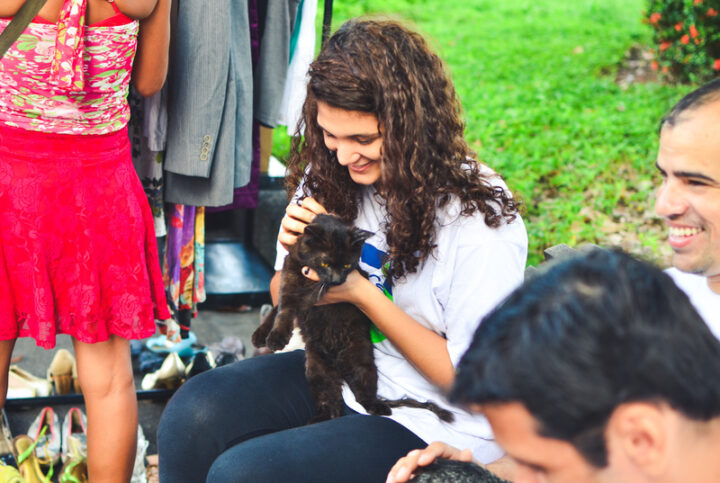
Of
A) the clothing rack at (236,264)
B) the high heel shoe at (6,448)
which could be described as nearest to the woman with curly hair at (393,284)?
the high heel shoe at (6,448)

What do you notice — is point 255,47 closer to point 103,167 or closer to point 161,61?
point 161,61

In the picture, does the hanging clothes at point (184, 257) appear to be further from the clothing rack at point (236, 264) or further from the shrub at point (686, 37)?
the shrub at point (686, 37)

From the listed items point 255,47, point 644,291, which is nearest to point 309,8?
point 255,47

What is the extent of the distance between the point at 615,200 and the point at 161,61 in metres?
3.94

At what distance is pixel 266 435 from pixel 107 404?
0.77 m

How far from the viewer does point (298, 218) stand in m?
2.30

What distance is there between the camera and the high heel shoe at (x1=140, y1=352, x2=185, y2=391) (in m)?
3.44

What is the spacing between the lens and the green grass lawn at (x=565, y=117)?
537 cm

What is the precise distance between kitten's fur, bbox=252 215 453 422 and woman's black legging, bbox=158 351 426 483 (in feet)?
0.24

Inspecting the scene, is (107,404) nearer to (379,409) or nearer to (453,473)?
(379,409)

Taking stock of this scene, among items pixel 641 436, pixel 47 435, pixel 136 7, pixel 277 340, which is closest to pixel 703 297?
pixel 641 436

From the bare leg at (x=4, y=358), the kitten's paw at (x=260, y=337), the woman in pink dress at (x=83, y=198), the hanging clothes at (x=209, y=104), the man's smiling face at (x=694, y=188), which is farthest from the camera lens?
the hanging clothes at (x=209, y=104)

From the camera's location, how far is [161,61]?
254 cm

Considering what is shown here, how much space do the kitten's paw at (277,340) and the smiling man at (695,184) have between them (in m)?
1.21
